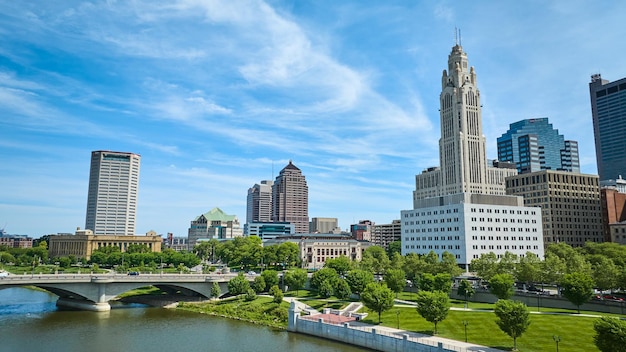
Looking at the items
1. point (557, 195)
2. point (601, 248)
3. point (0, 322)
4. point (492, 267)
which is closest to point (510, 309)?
point (492, 267)

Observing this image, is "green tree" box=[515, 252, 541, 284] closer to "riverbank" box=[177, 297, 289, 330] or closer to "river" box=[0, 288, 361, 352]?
"river" box=[0, 288, 361, 352]

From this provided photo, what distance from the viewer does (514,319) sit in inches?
2281

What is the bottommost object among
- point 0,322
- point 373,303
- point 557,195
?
point 0,322

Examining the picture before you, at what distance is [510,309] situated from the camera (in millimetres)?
58188

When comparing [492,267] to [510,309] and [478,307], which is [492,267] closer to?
[478,307]

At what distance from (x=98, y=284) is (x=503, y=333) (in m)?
84.3

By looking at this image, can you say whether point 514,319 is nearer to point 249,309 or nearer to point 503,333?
point 503,333

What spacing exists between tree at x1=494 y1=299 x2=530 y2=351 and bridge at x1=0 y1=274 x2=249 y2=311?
2939 inches

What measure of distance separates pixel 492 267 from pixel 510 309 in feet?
158

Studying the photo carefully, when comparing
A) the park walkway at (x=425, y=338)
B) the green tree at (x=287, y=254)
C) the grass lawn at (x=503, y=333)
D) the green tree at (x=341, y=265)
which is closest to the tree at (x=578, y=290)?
the grass lawn at (x=503, y=333)

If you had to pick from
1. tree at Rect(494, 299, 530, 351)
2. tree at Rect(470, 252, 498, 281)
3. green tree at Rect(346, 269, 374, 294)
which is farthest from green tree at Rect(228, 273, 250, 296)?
tree at Rect(494, 299, 530, 351)

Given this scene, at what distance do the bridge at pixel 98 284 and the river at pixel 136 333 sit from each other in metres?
3.82

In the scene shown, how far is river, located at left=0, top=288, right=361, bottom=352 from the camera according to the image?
7000cm

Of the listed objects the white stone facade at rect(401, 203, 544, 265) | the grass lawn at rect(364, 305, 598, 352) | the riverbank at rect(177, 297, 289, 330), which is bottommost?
the riverbank at rect(177, 297, 289, 330)
